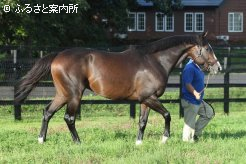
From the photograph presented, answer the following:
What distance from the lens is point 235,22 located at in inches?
2094

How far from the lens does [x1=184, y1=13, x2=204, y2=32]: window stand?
52719mm

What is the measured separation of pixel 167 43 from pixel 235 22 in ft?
148

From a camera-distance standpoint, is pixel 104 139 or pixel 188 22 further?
pixel 188 22

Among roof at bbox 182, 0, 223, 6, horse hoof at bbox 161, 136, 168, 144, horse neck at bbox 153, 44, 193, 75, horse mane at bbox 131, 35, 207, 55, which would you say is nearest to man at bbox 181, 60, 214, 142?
horse neck at bbox 153, 44, 193, 75

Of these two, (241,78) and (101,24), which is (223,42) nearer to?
(101,24)

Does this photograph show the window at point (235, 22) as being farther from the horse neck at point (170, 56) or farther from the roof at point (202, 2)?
the horse neck at point (170, 56)

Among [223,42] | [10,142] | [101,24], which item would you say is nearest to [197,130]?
[10,142]

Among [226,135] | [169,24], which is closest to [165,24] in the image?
[169,24]

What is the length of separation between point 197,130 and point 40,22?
19.6 meters

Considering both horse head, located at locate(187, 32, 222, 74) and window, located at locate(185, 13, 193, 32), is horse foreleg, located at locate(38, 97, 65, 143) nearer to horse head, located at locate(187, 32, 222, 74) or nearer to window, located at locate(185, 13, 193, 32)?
Answer: horse head, located at locate(187, 32, 222, 74)

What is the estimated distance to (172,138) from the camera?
984 centimetres

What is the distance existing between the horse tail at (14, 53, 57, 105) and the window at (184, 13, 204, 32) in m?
44.0

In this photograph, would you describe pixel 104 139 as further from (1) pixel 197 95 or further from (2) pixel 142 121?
(1) pixel 197 95

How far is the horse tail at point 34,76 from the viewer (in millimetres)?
9664
